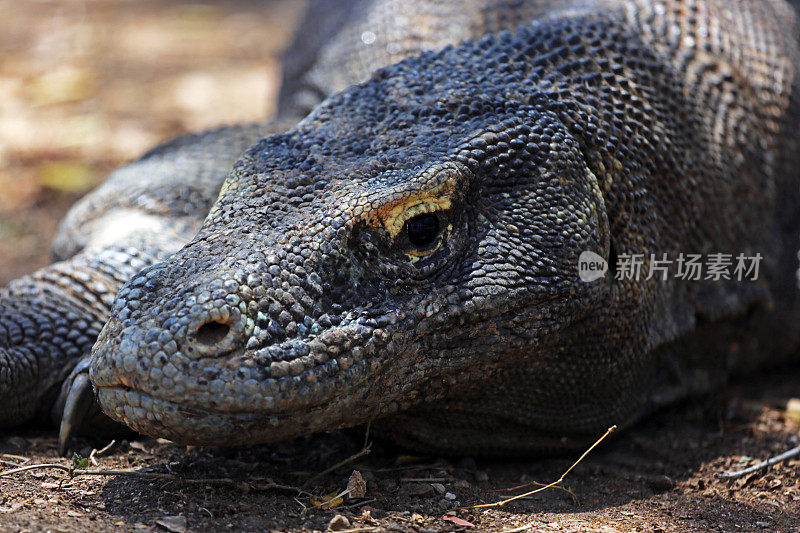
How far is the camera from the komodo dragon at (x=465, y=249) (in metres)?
2.82

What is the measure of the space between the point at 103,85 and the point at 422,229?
303 inches

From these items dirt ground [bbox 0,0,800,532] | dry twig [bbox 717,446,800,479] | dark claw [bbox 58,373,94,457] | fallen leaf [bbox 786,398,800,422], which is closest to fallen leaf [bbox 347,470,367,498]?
dirt ground [bbox 0,0,800,532]

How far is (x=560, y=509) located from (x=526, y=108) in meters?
1.55

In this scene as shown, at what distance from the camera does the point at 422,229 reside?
10.5 feet

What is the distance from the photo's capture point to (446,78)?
3686 millimetres

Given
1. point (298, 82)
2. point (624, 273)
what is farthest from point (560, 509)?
point (298, 82)

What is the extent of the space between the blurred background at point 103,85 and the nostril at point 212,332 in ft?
12.2

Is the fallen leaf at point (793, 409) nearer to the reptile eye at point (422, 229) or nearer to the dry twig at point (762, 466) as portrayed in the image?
the dry twig at point (762, 466)

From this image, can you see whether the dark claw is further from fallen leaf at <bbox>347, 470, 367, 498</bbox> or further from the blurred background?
the blurred background

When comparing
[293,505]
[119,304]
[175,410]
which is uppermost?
[119,304]

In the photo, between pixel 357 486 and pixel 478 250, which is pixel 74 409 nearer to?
pixel 357 486

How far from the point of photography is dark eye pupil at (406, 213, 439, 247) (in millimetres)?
3174

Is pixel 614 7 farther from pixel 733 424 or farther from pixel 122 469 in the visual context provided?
pixel 122 469

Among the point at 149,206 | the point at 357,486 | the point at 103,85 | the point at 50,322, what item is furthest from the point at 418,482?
the point at 103,85
